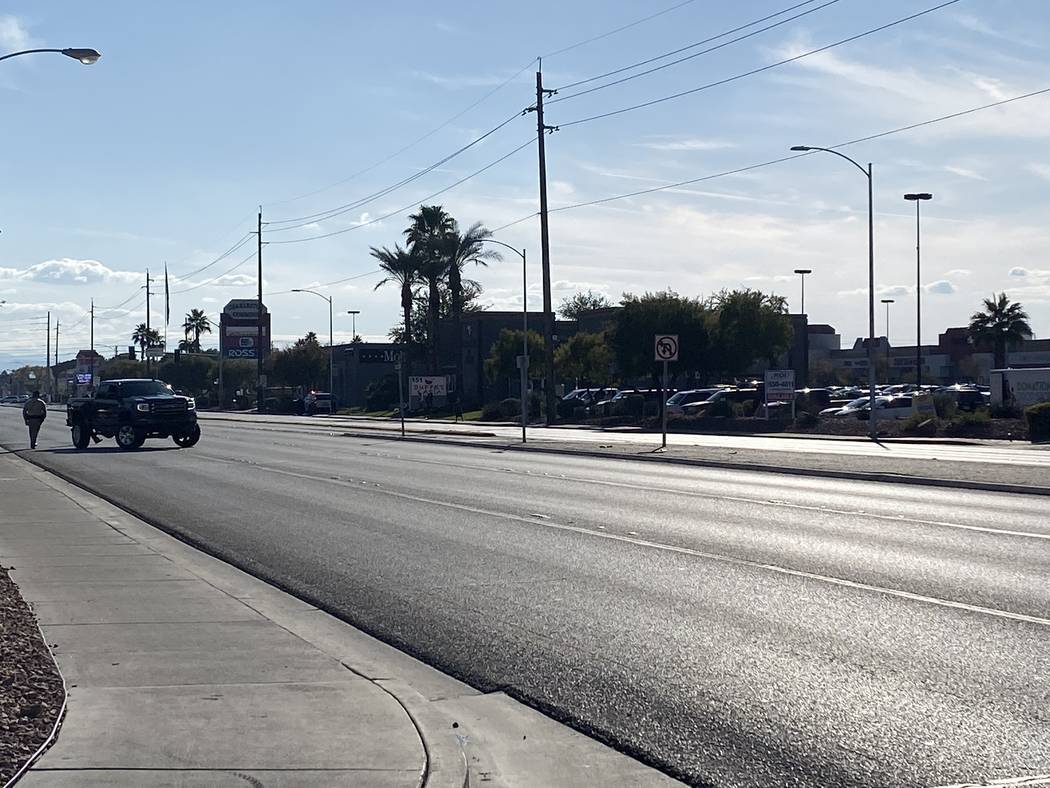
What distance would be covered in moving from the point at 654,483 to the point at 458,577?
11879 mm

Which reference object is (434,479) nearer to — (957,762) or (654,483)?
(654,483)

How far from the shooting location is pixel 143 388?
130ft

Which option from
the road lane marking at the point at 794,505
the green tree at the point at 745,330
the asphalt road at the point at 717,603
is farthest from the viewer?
the green tree at the point at 745,330

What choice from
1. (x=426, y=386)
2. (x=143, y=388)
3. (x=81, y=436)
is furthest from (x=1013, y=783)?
(x=426, y=386)

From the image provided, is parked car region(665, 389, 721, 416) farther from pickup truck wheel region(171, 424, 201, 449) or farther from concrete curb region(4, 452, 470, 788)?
concrete curb region(4, 452, 470, 788)

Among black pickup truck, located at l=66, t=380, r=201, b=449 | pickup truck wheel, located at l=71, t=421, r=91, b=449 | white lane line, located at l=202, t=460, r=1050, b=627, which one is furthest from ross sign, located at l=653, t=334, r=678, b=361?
pickup truck wheel, located at l=71, t=421, r=91, b=449

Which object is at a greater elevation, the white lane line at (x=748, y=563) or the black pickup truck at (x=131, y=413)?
the black pickup truck at (x=131, y=413)

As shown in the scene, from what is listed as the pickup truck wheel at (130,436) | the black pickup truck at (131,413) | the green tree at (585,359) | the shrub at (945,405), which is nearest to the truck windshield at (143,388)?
the black pickup truck at (131,413)

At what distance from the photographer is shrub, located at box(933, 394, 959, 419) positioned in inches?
1955

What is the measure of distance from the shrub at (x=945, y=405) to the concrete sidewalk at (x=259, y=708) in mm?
42118

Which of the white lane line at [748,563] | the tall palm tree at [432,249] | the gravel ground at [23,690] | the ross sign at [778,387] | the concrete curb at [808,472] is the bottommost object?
the concrete curb at [808,472]

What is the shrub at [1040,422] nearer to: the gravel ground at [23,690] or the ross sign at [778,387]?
the ross sign at [778,387]

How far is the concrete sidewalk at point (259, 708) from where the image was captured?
20.0 feet

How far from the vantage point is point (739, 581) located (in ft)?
39.4
